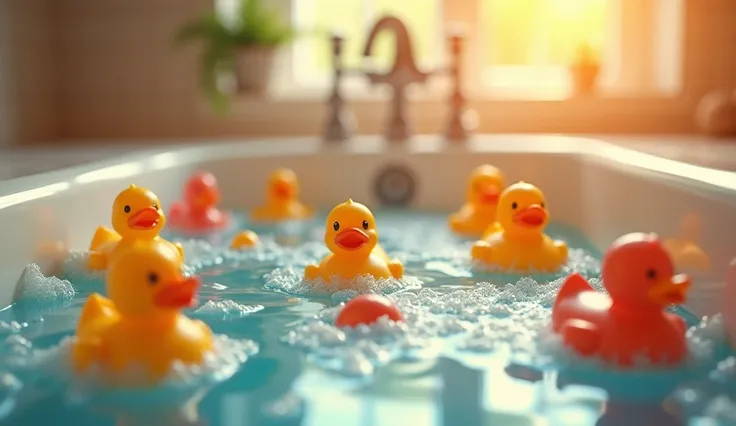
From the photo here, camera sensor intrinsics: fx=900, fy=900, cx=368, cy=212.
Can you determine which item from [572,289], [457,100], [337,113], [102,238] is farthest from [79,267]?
[457,100]

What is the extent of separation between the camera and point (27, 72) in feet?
10.2

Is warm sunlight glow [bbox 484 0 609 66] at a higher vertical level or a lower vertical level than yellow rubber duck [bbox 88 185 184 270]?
higher

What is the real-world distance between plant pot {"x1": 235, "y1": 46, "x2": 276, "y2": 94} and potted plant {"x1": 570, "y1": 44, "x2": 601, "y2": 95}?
1.10 m

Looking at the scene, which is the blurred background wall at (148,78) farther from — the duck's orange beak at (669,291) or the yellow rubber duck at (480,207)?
the duck's orange beak at (669,291)

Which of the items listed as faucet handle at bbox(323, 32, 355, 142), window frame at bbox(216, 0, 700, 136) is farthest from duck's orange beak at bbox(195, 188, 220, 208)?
window frame at bbox(216, 0, 700, 136)

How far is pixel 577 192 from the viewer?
8.42ft

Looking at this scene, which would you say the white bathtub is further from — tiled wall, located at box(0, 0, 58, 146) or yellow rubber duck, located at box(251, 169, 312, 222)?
tiled wall, located at box(0, 0, 58, 146)

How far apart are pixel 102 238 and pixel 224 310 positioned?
403 millimetres

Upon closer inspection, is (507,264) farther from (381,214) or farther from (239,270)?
(381,214)

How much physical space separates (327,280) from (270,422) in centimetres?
64

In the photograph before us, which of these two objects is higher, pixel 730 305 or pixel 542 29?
pixel 542 29

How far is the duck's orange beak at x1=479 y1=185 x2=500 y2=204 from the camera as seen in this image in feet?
7.18

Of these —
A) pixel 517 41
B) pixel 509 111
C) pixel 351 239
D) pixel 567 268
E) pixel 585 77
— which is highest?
pixel 517 41

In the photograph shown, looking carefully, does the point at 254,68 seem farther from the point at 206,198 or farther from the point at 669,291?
the point at 669,291
